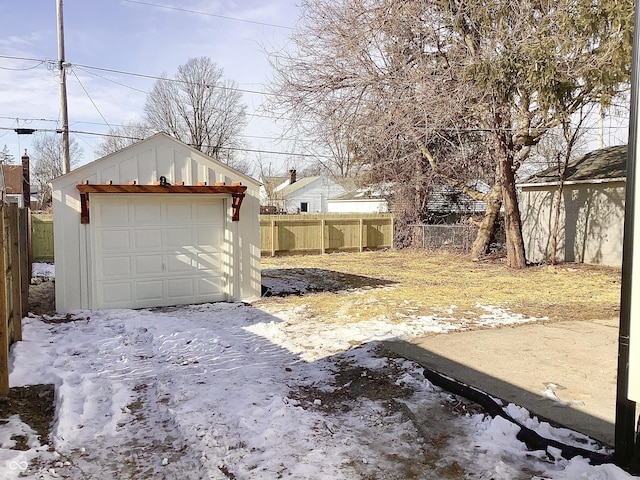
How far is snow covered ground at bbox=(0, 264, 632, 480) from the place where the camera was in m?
3.21

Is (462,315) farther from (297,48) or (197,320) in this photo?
(297,48)

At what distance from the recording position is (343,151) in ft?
48.6

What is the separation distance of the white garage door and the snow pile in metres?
1.91

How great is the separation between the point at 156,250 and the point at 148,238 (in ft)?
0.88

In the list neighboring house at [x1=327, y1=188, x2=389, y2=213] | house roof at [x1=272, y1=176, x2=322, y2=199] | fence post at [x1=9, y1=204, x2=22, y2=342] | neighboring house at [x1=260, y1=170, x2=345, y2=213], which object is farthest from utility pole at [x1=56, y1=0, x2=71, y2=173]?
house roof at [x1=272, y1=176, x2=322, y2=199]

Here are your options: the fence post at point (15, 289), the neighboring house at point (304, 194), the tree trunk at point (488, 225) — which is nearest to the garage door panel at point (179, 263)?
the fence post at point (15, 289)

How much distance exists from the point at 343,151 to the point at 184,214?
23.2ft

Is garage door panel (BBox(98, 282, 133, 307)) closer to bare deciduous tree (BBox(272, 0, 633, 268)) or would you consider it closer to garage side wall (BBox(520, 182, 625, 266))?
bare deciduous tree (BBox(272, 0, 633, 268))

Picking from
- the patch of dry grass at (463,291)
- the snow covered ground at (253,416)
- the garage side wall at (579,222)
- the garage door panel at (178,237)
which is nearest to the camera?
the snow covered ground at (253,416)

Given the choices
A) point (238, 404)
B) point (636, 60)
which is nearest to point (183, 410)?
point (238, 404)

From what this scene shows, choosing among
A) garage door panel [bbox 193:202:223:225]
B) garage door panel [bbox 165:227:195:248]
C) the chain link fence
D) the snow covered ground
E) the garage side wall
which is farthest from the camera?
the chain link fence

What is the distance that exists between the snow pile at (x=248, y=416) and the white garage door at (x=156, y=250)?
6.26 feet

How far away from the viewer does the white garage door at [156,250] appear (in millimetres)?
8336

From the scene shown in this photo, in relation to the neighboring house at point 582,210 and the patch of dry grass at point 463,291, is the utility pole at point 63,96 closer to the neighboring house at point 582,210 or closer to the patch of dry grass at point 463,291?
the patch of dry grass at point 463,291
